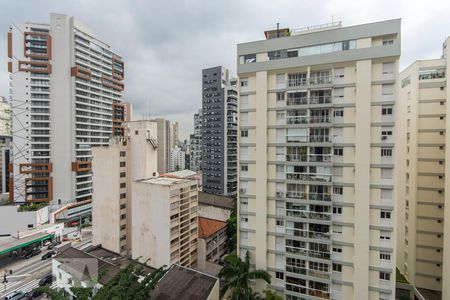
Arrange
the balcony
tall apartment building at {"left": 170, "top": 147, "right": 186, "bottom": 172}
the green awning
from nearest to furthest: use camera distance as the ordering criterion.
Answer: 1. the balcony
2. the green awning
3. tall apartment building at {"left": 170, "top": 147, "right": 186, "bottom": 172}

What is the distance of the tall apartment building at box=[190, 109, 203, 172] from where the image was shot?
99981 millimetres

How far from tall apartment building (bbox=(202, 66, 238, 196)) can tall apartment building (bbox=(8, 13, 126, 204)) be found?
31681 millimetres

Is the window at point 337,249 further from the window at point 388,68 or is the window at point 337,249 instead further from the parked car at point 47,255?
the parked car at point 47,255

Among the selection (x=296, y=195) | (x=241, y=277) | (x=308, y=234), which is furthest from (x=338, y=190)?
(x=241, y=277)

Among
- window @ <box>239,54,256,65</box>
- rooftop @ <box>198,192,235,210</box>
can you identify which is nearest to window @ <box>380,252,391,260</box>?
window @ <box>239,54,256,65</box>

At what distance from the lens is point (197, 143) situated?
339 feet

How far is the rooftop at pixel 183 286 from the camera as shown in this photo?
2070 cm

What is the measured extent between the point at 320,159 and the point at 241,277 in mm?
13052

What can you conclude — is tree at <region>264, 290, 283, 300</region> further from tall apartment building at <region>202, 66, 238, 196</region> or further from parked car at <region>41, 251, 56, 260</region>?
tall apartment building at <region>202, 66, 238, 196</region>

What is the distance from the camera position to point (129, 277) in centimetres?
1794

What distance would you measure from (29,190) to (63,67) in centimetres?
2875

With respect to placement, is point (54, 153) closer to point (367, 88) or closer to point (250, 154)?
point (250, 154)

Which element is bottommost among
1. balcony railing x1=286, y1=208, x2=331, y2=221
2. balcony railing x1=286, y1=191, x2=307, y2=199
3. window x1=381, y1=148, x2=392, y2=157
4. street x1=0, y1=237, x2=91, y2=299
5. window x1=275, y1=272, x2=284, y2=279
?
street x1=0, y1=237, x2=91, y2=299

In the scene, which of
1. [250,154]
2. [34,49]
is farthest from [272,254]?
[34,49]
